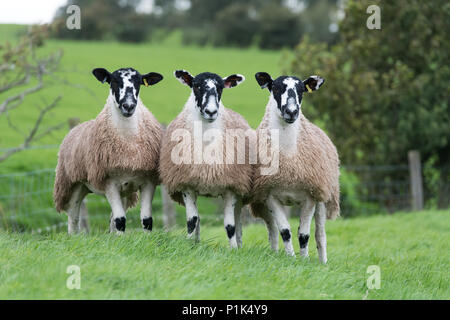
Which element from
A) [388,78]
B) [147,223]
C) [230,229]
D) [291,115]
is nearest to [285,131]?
[291,115]

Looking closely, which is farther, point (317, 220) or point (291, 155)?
point (317, 220)

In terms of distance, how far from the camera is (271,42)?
4662cm

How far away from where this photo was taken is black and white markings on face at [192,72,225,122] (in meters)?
6.72

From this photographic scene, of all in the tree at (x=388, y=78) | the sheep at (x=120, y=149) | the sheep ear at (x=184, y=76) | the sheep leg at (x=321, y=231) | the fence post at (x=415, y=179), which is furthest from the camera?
the fence post at (x=415, y=179)

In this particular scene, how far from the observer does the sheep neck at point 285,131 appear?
696cm

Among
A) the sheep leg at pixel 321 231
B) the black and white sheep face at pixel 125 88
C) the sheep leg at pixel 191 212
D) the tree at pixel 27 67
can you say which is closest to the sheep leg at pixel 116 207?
the sheep leg at pixel 191 212

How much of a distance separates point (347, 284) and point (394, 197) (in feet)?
31.3

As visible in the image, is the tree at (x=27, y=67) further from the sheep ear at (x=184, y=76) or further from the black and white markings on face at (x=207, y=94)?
the black and white markings on face at (x=207, y=94)

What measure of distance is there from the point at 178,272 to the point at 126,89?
2297 mm

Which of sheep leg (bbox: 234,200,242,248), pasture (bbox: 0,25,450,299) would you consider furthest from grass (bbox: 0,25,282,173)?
pasture (bbox: 0,25,450,299)

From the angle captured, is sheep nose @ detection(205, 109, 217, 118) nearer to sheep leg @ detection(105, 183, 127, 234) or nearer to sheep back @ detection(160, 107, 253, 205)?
sheep back @ detection(160, 107, 253, 205)

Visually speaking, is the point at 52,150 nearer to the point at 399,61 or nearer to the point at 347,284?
the point at 399,61

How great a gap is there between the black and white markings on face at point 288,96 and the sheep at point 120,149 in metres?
1.49

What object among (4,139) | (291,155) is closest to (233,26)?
(4,139)
